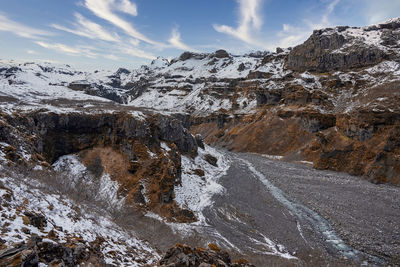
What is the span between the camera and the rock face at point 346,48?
9562cm

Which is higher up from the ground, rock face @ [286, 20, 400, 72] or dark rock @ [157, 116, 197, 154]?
rock face @ [286, 20, 400, 72]

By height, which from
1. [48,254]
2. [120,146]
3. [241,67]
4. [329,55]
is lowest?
[120,146]

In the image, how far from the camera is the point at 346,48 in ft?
345

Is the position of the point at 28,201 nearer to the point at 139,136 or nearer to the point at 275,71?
the point at 139,136

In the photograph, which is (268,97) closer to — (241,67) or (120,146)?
(120,146)

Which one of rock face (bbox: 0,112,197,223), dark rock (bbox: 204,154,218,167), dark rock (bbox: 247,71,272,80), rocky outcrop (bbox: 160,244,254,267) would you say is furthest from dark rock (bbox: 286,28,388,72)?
rocky outcrop (bbox: 160,244,254,267)

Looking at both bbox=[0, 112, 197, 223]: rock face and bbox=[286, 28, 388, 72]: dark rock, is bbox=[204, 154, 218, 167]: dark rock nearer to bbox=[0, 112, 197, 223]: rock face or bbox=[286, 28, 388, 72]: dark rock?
bbox=[0, 112, 197, 223]: rock face

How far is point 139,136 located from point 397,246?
29633mm

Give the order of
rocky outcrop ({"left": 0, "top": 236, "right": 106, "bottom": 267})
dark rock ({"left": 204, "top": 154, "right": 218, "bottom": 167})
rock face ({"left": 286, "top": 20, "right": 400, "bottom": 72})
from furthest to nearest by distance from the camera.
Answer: rock face ({"left": 286, "top": 20, "right": 400, "bottom": 72}) → dark rock ({"left": 204, "top": 154, "right": 218, "bottom": 167}) → rocky outcrop ({"left": 0, "top": 236, "right": 106, "bottom": 267})

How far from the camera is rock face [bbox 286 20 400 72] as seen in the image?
9562 centimetres

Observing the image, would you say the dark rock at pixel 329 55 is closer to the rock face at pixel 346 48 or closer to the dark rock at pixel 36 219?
the rock face at pixel 346 48

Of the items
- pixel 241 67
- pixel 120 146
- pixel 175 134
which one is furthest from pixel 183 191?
pixel 241 67

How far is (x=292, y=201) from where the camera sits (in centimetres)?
3275

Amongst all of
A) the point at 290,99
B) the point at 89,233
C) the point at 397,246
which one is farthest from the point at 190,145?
the point at 290,99
